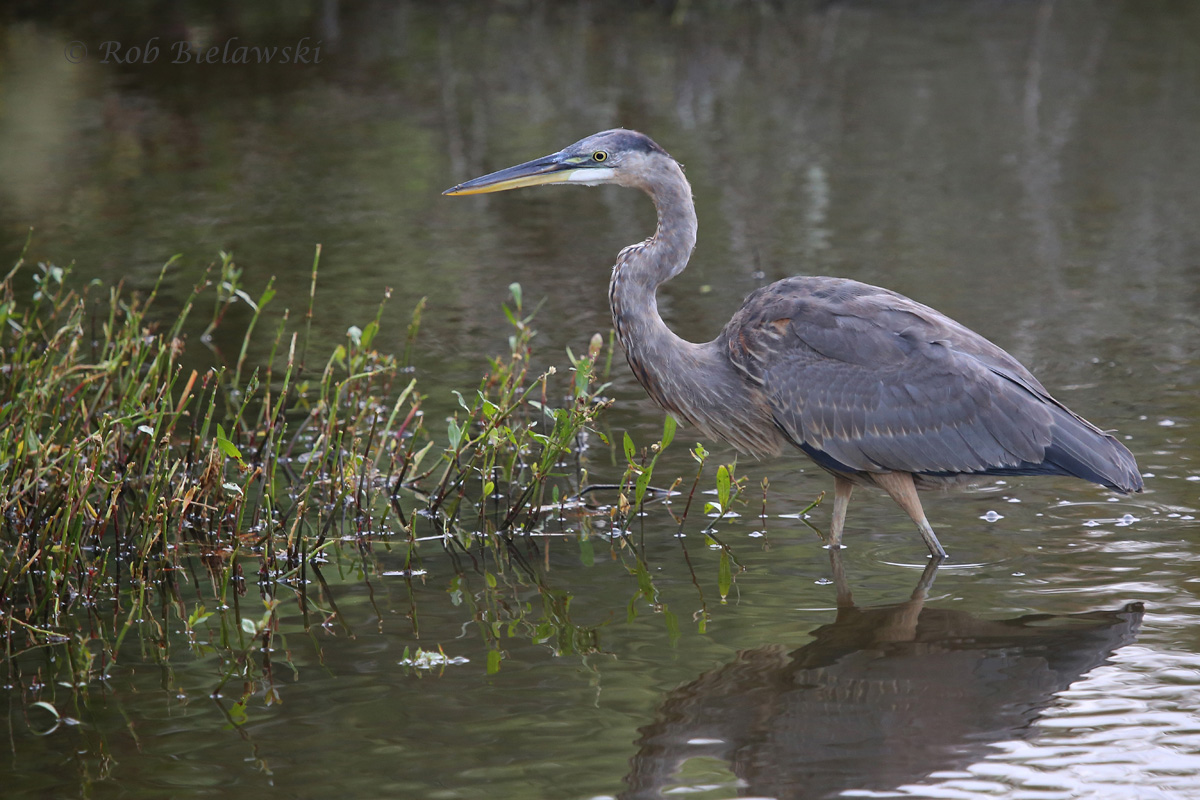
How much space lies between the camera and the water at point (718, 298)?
4.81 meters

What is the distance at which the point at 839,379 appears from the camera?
20.5ft

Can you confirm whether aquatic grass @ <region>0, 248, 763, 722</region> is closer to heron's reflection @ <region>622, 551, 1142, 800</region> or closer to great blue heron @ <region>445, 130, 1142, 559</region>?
great blue heron @ <region>445, 130, 1142, 559</region>

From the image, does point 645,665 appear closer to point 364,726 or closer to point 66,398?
point 364,726

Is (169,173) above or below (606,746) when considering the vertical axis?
above

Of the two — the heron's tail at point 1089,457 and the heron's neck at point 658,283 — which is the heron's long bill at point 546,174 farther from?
the heron's tail at point 1089,457

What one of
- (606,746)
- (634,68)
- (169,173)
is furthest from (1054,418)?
(634,68)

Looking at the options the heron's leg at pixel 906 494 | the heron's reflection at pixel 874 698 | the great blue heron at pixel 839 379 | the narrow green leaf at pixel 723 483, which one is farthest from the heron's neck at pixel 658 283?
the heron's reflection at pixel 874 698

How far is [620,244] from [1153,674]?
7.40m

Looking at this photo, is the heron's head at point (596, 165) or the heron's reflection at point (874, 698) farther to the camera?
the heron's head at point (596, 165)

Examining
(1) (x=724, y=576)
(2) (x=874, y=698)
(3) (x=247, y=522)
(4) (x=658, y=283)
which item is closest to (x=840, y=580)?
(1) (x=724, y=576)

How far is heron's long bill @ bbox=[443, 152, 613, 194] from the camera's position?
6363 mm

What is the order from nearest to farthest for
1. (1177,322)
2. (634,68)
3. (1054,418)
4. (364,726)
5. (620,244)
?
(364,726) < (1054,418) < (1177,322) < (620,244) < (634,68)

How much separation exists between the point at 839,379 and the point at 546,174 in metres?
1.61

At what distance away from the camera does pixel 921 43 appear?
68.9 ft
